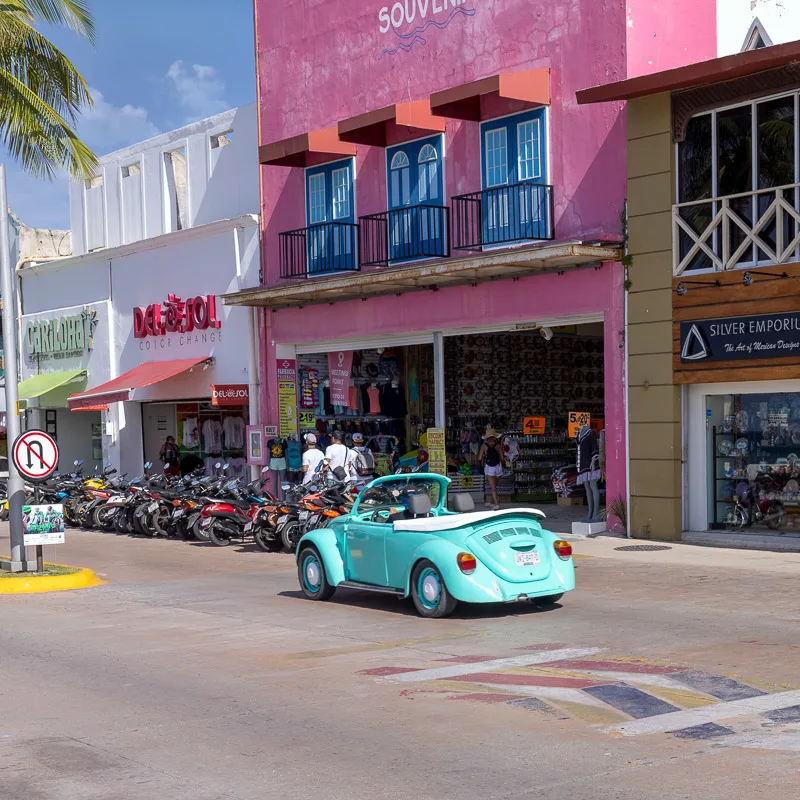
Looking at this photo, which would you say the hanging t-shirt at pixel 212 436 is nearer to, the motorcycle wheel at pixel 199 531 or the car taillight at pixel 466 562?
the motorcycle wheel at pixel 199 531

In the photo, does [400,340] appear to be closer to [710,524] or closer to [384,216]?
[384,216]

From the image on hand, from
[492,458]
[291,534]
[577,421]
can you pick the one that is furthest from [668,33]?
[291,534]

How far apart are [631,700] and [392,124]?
1646 centimetres

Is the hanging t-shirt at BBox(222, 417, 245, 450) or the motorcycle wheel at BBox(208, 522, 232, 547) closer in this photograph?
the motorcycle wheel at BBox(208, 522, 232, 547)

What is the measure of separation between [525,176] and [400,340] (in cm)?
450

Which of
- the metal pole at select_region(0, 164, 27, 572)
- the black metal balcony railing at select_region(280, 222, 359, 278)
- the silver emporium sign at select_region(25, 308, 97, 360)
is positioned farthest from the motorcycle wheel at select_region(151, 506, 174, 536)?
the silver emporium sign at select_region(25, 308, 97, 360)

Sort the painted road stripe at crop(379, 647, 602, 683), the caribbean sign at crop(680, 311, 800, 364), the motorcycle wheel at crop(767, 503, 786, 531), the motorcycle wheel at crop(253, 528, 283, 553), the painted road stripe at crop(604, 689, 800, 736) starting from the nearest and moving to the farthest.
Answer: the painted road stripe at crop(604, 689, 800, 736)
the painted road stripe at crop(379, 647, 602, 683)
the caribbean sign at crop(680, 311, 800, 364)
the motorcycle wheel at crop(767, 503, 786, 531)
the motorcycle wheel at crop(253, 528, 283, 553)

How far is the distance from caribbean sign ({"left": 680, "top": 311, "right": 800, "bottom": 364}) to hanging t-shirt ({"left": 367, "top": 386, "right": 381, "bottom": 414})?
9220mm

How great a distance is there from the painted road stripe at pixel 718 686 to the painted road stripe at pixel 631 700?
0.43m

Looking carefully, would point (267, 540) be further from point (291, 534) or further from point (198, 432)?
point (198, 432)

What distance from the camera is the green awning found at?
32062mm

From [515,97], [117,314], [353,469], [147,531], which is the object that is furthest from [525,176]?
[117,314]

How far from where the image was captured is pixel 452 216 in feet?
72.5

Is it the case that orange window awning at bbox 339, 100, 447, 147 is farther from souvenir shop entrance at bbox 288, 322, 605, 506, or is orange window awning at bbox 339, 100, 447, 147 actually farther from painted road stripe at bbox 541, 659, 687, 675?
painted road stripe at bbox 541, 659, 687, 675
